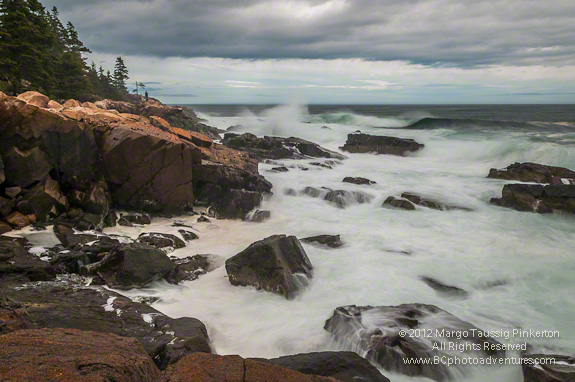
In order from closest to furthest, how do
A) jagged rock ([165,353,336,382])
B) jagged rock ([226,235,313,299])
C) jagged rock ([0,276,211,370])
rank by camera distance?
jagged rock ([165,353,336,382]) < jagged rock ([0,276,211,370]) < jagged rock ([226,235,313,299])

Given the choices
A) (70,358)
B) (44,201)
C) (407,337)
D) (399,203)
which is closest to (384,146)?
(399,203)

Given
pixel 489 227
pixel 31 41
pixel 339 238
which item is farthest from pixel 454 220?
pixel 31 41

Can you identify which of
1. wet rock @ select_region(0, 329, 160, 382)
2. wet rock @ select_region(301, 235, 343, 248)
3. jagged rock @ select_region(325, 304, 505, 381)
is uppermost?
wet rock @ select_region(0, 329, 160, 382)

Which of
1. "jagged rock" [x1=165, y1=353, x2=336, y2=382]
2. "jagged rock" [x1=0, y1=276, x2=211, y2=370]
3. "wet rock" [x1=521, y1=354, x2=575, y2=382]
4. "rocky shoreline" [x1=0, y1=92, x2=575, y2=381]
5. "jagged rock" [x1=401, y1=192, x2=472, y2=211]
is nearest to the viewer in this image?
"jagged rock" [x1=165, y1=353, x2=336, y2=382]

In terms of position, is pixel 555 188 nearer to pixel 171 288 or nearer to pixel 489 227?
pixel 489 227

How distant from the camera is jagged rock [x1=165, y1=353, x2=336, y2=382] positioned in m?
3.57

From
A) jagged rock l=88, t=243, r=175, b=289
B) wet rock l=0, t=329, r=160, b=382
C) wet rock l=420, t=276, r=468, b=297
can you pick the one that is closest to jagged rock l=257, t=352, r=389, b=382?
wet rock l=0, t=329, r=160, b=382

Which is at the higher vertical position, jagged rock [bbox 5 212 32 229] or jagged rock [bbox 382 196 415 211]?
jagged rock [bbox 5 212 32 229]

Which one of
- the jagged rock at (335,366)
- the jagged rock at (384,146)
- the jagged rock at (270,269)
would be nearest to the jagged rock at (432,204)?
the jagged rock at (270,269)

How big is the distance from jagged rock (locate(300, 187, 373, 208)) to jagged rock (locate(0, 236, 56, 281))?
11693 millimetres

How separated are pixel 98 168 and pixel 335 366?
36.2 ft

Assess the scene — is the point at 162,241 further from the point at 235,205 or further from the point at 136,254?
the point at 235,205

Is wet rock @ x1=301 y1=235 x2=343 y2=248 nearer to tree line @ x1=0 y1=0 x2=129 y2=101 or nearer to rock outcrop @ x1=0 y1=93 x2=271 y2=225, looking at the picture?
rock outcrop @ x1=0 y1=93 x2=271 y2=225

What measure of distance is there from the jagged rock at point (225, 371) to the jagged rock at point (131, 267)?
4.69 m
